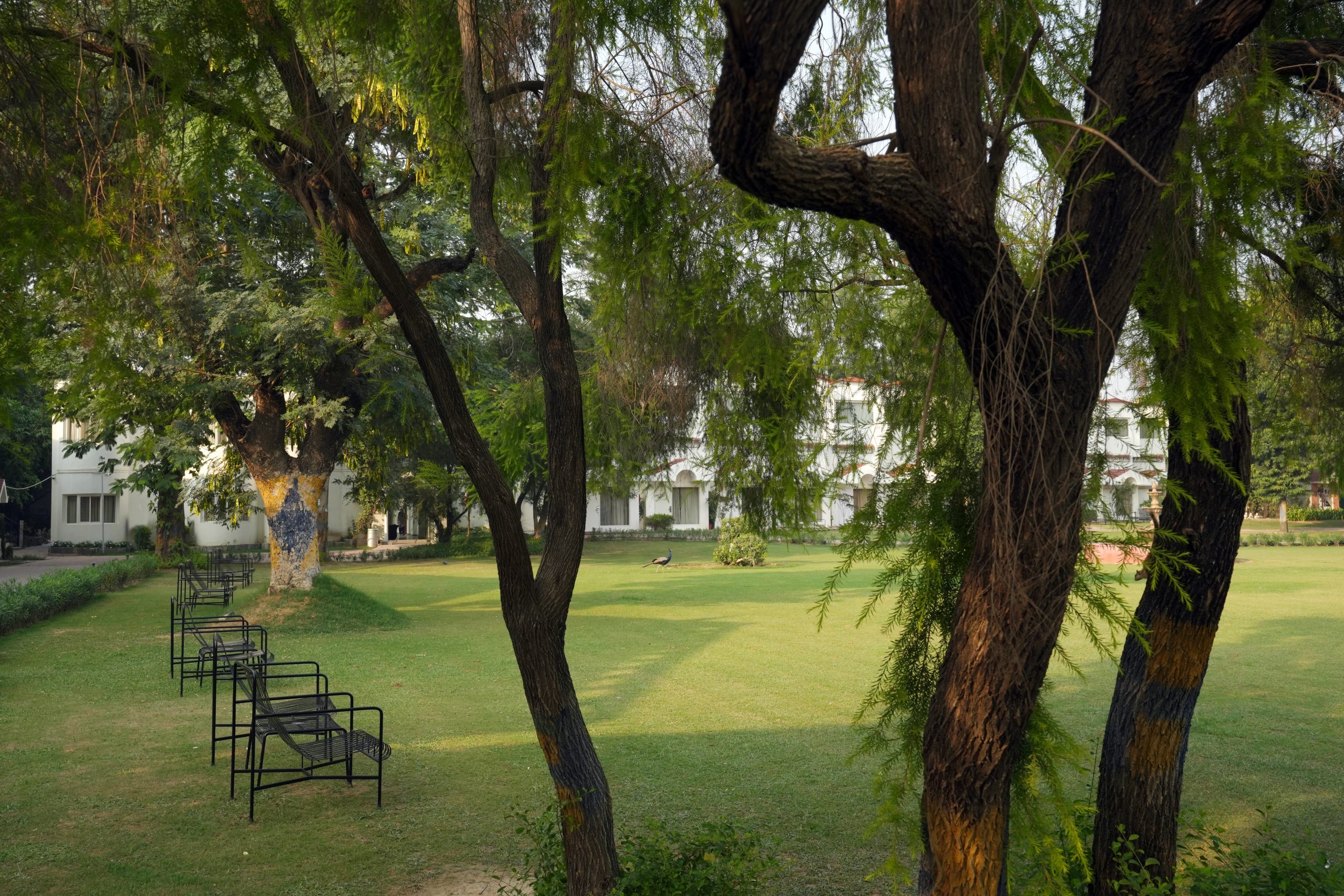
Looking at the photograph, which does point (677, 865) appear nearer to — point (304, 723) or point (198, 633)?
point (304, 723)

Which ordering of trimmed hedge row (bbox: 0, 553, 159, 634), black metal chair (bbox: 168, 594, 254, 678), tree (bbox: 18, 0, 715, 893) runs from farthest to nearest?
1. trimmed hedge row (bbox: 0, 553, 159, 634)
2. black metal chair (bbox: 168, 594, 254, 678)
3. tree (bbox: 18, 0, 715, 893)

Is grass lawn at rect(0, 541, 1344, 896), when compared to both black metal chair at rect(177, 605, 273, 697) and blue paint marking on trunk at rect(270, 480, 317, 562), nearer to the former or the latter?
black metal chair at rect(177, 605, 273, 697)

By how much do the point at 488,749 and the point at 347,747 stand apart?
2.27 m

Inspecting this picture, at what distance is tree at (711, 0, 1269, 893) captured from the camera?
3.10 metres

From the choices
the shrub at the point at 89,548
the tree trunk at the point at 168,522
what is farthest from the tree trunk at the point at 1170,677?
the shrub at the point at 89,548

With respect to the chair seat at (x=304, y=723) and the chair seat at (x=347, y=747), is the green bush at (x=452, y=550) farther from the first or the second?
the chair seat at (x=347, y=747)

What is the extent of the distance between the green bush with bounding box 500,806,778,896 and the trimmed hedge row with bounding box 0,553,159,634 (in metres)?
15.3

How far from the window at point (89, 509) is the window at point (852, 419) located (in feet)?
139

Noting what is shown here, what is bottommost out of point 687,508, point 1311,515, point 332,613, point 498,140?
point 332,613

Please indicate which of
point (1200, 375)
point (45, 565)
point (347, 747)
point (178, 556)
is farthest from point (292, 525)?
point (45, 565)

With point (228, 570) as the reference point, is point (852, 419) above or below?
above

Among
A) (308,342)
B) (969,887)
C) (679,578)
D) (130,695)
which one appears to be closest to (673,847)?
(969,887)

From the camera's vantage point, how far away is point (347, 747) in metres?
7.73

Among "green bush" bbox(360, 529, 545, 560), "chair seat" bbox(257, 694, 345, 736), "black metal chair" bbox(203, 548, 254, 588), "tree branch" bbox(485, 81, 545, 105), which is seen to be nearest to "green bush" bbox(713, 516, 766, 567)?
"green bush" bbox(360, 529, 545, 560)
